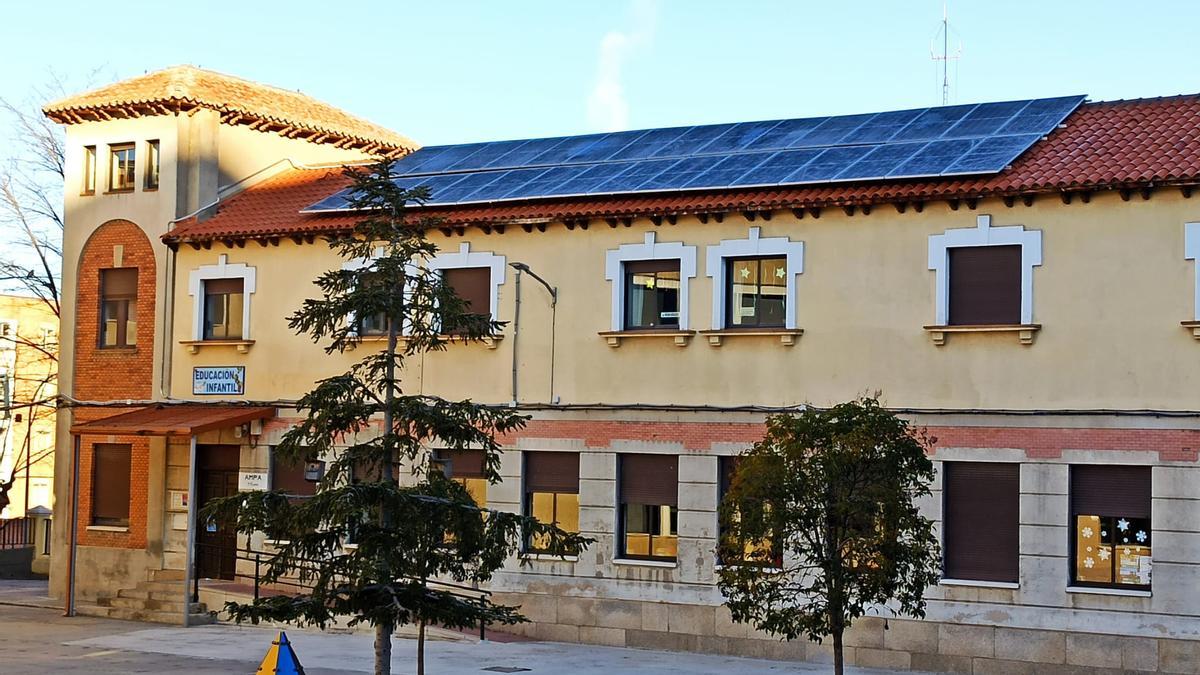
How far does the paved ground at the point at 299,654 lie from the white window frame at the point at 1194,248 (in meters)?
6.46

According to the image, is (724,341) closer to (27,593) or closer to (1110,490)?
(1110,490)

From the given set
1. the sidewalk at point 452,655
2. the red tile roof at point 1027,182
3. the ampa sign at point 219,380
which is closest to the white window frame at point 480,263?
the red tile roof at point 1027,182

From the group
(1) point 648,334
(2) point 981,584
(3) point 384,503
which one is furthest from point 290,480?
(3) point 384,503

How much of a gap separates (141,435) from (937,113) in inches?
586

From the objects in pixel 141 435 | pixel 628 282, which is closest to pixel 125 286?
pixel 141 435

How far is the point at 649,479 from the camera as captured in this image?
2392 cm

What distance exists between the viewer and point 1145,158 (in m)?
A: 20.9

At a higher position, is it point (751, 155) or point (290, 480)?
point (751, 155)

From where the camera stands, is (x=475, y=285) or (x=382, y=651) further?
(x=475, y=285)

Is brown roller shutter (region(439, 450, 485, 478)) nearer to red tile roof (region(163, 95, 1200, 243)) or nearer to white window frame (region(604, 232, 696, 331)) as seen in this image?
white window frame (region(604, 232, 696, 331))

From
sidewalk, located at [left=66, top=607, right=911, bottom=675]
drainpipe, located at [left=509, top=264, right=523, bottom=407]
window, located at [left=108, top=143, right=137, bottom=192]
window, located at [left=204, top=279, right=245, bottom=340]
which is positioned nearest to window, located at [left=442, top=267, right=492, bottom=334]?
drainpipe, located at [left=509, top=264, right=523, bottom=407]

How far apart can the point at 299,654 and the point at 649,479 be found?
574 cm

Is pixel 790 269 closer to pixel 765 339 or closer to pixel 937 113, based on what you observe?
pixel 765 339

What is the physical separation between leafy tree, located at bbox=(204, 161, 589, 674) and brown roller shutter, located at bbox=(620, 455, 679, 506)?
307 inches
